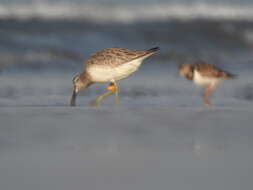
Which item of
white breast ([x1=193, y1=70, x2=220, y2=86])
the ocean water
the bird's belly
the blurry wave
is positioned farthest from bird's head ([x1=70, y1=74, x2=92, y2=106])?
the blurry wave

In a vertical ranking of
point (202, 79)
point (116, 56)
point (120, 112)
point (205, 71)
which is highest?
point (116, 56)

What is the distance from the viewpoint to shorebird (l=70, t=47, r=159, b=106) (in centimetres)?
837

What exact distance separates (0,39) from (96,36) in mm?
2422

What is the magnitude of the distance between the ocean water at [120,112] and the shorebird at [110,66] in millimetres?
236

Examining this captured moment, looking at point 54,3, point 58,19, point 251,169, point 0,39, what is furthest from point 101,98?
point 54,3

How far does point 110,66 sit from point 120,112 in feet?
5.13

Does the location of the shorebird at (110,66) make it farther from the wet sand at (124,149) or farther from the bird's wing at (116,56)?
the wet sand at (124,149)

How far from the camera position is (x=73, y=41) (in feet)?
47.9

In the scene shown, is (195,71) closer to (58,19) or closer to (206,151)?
(206,151)

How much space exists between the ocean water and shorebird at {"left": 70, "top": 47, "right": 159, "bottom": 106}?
0.78 feet

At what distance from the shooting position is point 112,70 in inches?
336

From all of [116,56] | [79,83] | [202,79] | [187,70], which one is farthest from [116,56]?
[202,79]

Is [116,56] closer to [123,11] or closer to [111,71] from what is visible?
[111,71]

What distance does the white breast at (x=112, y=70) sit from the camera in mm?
8445
